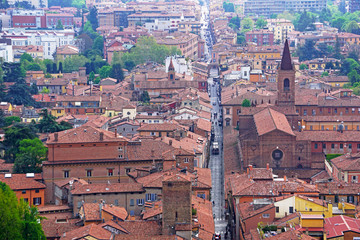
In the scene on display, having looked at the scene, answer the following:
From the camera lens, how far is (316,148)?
91062mm

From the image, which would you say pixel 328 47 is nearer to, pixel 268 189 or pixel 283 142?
pixel 283 142

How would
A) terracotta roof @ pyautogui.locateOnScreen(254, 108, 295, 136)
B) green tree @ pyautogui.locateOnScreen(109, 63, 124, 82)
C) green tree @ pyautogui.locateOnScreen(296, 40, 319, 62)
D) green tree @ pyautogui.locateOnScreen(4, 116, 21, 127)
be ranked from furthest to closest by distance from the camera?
green tree @ pyautogui.locateOnScreen(296, 40, 319, 62)
green tree @ pyautogui.locateOnScreen(109, 63, 124, 82)
green tree @ pyautogui.locateOnScreen(4, 116, 21, 127)
terracotta roof @ pyautogui.locateOnScreen(254, 108, 295, 136)

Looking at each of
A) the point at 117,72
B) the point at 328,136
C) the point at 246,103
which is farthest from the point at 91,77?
the point at 328,136

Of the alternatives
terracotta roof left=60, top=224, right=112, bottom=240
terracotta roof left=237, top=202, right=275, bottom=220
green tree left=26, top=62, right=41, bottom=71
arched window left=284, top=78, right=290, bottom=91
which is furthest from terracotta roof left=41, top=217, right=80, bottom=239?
green tree left=26, top=62, right=41, bottom=71

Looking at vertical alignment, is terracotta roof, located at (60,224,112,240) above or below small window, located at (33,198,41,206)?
above

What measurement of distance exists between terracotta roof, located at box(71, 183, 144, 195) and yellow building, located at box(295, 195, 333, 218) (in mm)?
11555

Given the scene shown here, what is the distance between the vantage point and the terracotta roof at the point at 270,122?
8875cm

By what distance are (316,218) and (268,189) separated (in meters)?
9.40

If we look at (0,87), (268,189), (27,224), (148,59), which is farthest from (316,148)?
(148,59)

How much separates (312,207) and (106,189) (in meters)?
14.4

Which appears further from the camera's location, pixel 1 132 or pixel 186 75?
pixel 186 75

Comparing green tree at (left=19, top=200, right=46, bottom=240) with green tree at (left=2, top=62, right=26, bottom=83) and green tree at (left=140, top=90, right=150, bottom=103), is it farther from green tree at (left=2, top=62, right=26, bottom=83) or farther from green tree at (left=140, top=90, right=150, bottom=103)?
green tree at (left=2, top=62, right=26, bottom=83)

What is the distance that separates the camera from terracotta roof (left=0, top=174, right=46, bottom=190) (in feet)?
243

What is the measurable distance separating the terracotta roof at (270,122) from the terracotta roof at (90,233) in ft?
101
